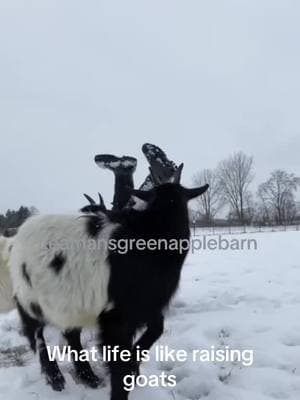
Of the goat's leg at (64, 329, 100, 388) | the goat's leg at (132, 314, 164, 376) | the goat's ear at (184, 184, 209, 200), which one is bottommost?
the goat's leg at (64, 329, 100, 388)

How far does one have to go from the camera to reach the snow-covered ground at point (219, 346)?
377cm

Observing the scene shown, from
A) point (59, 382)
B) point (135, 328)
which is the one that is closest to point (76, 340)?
point (59, 382)

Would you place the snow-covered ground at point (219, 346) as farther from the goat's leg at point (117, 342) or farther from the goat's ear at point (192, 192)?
the goat's ear at point (192, 192)

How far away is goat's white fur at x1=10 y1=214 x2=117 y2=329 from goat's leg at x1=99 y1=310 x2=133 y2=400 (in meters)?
0.12

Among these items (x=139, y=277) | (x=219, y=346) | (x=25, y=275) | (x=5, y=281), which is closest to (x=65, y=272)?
(x=25, y=275)

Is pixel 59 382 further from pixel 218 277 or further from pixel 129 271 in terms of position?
pixel 218 277

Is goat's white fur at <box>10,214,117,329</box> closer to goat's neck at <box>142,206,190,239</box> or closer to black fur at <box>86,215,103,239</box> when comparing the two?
black fur at <box>86,215,103,239</box>

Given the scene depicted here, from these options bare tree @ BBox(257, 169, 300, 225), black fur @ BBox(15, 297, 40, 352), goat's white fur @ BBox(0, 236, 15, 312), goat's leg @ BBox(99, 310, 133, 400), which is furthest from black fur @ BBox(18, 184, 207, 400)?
bare tree @ BBox(257, 169, 300, 225)

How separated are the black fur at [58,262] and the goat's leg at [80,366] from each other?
82 cm

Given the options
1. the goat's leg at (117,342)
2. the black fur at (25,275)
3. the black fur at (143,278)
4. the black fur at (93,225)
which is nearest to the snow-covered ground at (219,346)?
the goat's leg at (117,342)

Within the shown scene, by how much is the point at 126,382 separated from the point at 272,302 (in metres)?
3.20

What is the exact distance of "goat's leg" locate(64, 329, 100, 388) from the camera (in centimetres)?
414

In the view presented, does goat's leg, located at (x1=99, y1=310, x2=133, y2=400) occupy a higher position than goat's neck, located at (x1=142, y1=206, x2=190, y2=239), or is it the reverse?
goat's neck, located at (x1=142, y1=206, x2=190, y2=239)

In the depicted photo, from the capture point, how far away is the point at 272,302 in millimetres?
6242
